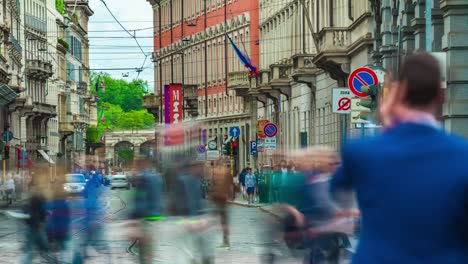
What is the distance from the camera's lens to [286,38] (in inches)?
3002

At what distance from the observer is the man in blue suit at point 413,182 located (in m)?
5.73

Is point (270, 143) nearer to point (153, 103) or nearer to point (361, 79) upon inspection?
point (361, 79)

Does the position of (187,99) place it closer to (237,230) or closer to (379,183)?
(237,230)

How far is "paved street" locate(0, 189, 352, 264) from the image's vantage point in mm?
17844

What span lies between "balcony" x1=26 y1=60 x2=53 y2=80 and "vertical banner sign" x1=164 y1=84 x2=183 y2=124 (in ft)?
64.4

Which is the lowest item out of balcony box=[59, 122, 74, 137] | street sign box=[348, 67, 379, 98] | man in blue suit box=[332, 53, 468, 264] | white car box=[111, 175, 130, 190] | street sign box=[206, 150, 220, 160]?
white car box=[111, 175, 130, 190]

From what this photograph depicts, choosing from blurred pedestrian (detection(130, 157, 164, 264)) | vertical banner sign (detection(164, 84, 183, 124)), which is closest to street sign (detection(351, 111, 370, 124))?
blurred pedestrian (detection(130, 157, 164, 264))

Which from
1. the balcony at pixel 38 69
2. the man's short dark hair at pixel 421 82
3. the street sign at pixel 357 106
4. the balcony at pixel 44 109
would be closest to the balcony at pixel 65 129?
the balcony at pixel 44 109

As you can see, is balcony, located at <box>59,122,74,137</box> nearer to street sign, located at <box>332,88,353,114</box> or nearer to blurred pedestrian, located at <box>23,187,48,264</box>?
street sign, located at <box>332,88,353,114</box>

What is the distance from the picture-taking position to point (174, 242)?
1888 centimetres

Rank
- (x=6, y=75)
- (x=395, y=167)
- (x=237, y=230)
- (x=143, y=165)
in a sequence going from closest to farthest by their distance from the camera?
(x=395, y=167)
(x=143, y=165)
(x=237, y=230)
(x=6, y=75)

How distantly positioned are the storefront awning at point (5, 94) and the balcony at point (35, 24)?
2593 cm

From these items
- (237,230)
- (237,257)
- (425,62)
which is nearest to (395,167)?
(425,62)

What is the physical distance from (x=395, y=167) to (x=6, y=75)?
307 feet
